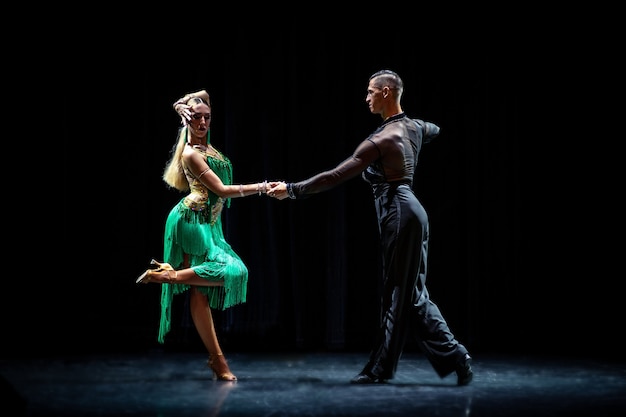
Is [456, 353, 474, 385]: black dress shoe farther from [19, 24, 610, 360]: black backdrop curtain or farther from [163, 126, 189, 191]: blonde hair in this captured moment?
[163, 126, 189, 191]: blonde hair

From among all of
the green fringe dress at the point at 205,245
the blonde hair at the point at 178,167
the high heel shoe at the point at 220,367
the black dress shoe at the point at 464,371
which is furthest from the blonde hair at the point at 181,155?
the black dress shoe at the point at 464,371

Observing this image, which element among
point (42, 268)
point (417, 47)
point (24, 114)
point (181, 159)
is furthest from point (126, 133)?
point (417, 47)

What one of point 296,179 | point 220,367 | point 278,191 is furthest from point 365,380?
point 296,179

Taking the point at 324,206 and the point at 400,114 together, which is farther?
the point at 324,206

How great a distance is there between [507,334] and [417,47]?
2077mm

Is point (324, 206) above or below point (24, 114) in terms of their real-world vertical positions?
below

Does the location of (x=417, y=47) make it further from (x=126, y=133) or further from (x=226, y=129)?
(x=126, y=133)

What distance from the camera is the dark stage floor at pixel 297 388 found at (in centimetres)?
→ 357

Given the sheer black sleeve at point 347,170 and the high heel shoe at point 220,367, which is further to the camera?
the high heel shoe at point 220,367

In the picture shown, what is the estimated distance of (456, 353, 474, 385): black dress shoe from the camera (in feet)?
13.6

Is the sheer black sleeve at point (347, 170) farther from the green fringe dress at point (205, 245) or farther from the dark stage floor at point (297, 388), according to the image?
the dark stage floor at point (297, 388)

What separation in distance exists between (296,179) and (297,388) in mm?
1844

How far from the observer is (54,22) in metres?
5.59

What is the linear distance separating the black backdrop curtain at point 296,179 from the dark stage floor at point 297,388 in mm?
461
